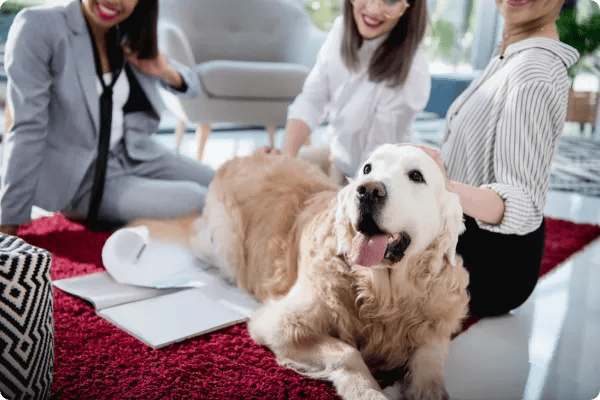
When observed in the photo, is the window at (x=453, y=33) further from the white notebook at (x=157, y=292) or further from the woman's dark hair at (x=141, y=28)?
the white notebook at (x=157, y=292)

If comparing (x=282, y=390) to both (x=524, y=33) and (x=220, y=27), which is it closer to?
(x=524, y=33)

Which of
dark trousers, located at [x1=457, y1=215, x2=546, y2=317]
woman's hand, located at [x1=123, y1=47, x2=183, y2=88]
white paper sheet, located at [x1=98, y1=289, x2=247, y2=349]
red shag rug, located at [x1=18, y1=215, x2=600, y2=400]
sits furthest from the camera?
woman's hand, located at [x1=123, y1=47, x2=183, y2=88]

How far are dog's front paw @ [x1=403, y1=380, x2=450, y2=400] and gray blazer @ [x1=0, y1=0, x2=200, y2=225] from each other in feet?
5.23

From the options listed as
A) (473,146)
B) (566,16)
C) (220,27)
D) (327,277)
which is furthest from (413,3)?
(566,16)

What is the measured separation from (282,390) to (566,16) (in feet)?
18.6

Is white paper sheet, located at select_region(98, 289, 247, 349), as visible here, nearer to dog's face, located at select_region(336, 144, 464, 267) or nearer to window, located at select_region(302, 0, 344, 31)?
dog's face, located at select_region(336, 144, 464, 267)

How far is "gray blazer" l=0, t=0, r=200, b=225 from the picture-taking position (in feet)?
6.86

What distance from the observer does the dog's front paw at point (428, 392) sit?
127 cm

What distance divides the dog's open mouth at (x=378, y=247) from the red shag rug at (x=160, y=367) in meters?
0.34

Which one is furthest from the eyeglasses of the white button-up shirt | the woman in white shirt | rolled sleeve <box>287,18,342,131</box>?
rolled sleeve <box>287,18,342,131</box>

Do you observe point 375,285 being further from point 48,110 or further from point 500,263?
point 48,110

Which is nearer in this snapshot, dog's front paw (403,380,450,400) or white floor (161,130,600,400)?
dog's front paw (403,380,450,400)

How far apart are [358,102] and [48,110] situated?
1.31 metres

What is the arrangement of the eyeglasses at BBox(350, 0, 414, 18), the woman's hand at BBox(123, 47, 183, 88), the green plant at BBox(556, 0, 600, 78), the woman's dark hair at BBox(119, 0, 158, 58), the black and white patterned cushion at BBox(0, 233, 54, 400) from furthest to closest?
the green plant at BBox(556, 0, 600, 78), the woman's hand at BBox(123, 47, 183, 88), the woman's dark hair at BBox(119, 0, 158, 58), the eyeglasses at BBox(350, 0, 414, 18), the black and white patterned cushion at BBox(0, 233, 54, 400)
